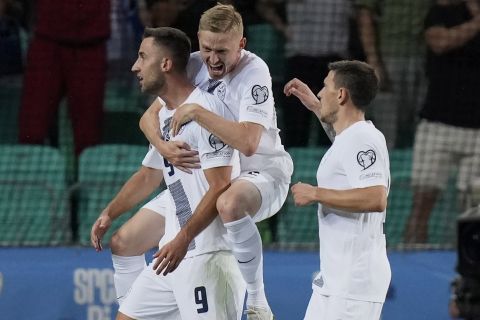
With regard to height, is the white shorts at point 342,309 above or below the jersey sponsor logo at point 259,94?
below

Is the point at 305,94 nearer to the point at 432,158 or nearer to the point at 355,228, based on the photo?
the point at 355,228

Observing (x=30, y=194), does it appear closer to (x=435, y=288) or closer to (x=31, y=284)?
(x=31, y=284)

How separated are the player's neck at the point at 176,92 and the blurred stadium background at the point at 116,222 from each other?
5.48 feet

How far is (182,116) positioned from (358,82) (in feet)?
2.33

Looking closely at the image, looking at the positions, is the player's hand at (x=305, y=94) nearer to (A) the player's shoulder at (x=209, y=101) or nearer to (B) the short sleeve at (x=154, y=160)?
(A) the player's shoulder at (x=209, y=101)

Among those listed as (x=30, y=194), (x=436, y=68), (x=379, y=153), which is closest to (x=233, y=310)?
(x=379, y=153)

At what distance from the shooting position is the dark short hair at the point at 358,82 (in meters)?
4.69

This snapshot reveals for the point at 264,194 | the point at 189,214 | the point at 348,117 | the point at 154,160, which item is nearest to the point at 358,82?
the point at 348,117

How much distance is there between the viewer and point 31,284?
650 cm

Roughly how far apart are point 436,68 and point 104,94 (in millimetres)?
2104

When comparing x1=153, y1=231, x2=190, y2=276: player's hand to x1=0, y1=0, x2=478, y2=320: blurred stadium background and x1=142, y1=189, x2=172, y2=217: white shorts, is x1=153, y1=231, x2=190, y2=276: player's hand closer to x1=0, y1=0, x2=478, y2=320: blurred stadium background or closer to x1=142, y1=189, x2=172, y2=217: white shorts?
x1=142, y1=189, x2=172, y2=217: white shorts

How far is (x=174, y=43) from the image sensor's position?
5.09 m

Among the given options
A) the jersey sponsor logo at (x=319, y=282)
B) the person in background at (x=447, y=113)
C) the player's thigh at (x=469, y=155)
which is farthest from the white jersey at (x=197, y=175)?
the player's thigh at (x=469, y=155)

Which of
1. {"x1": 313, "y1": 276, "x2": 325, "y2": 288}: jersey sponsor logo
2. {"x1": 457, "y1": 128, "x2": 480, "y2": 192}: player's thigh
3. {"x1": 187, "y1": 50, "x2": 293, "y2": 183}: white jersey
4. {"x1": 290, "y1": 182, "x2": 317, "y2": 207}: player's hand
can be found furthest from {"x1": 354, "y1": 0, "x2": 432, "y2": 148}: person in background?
{"x1": 290, "y1": 182, "x2": 317, "y2": 207}: player's hand
